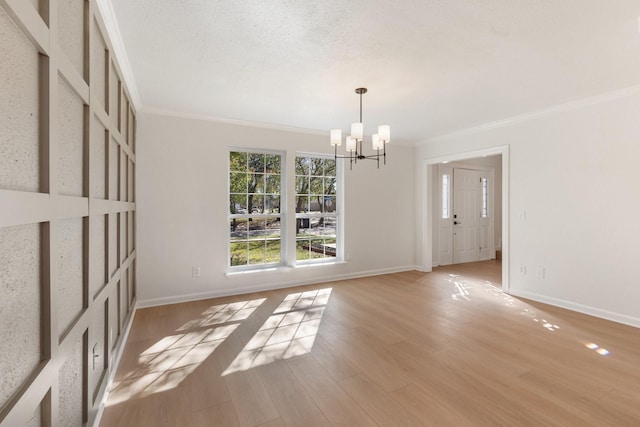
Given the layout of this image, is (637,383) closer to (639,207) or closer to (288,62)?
(639,207)

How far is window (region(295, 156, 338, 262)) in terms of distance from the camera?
4.94 metres

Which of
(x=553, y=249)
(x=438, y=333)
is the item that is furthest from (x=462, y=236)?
(x=438, y=333)

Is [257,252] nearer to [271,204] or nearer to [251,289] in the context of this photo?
[251,289]

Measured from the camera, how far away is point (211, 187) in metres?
4.18

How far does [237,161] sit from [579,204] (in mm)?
4483

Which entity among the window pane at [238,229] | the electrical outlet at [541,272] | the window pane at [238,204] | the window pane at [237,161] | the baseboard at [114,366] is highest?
the window pane at [237,161]

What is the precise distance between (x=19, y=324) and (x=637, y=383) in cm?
353

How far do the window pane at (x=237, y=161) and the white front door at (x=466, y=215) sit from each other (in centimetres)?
463

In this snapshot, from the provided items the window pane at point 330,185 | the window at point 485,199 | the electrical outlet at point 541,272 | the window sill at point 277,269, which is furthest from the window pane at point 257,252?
the window at point 485,199

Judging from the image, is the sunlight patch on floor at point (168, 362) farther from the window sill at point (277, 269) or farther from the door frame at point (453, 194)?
the door frame at point (453, 194)

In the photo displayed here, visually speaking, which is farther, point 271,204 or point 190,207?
point 271,204

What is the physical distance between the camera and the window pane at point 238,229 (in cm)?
445

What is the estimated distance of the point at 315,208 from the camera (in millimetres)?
5094

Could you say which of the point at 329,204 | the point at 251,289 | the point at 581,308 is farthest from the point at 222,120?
the point at 581,308
